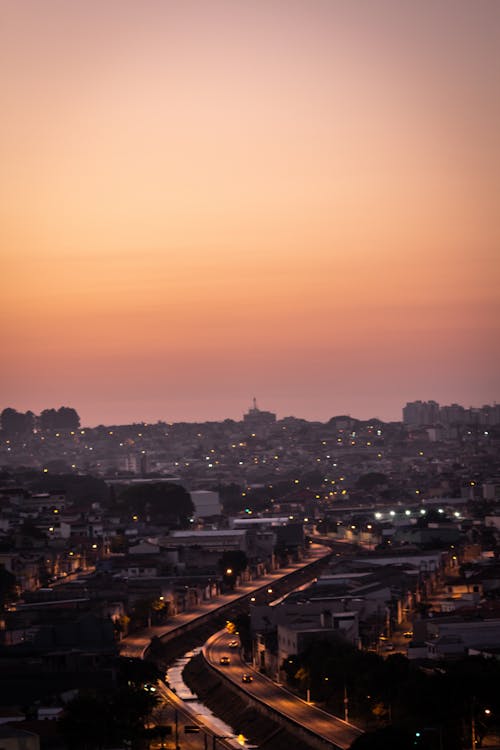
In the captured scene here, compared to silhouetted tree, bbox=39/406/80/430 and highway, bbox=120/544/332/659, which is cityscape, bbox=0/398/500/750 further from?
silhouetted tree, bbox=39/406/80/430

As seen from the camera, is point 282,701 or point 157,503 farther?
point 157,503

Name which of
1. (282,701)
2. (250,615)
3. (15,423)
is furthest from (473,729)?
(15,423)

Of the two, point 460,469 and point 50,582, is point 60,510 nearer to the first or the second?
point 50,582

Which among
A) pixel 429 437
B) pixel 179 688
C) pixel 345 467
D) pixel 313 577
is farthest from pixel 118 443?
pixel 179 688

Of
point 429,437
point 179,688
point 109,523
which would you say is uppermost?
point 429,437

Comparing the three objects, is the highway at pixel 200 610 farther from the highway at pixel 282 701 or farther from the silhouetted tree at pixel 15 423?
the silhouetted tree at pixel 15 423

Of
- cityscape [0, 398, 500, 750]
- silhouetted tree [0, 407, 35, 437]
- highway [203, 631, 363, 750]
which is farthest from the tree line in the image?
highway [203, 631, 363, 750]

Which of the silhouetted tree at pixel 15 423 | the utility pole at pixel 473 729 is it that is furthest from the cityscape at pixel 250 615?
the silhouetted tree at pixel 15 423

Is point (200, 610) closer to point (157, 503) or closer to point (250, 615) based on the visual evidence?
point (250, 615)
